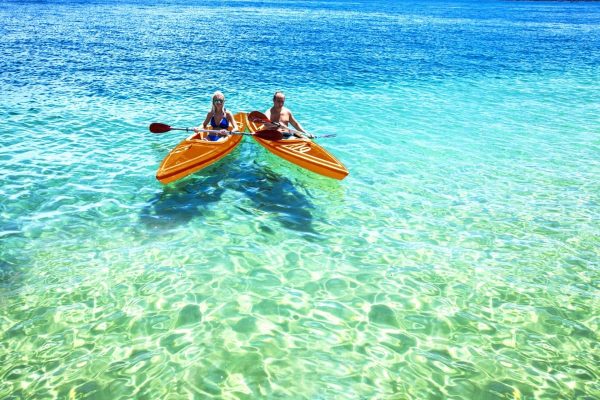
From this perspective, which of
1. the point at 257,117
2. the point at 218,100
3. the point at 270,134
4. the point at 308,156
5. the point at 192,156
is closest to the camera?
the point at 308,156

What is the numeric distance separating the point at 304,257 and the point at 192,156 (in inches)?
145

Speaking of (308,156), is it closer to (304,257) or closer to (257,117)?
(304,257)

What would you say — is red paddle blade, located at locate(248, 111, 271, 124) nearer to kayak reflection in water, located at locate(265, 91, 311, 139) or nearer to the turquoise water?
kayak reflection in water, located at locate(265, 91, 311, 139)

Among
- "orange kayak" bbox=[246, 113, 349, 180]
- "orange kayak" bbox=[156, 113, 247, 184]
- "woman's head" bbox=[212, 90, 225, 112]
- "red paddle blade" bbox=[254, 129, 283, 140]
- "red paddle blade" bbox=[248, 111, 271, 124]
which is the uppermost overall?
"woman's head" bbox=[212, 90, 225, 112]

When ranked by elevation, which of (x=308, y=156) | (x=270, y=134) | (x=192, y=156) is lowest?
(x=192, y=156)

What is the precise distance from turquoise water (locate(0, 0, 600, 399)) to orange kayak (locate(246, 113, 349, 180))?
827 millimetres

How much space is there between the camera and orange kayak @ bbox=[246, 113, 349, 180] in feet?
26.2

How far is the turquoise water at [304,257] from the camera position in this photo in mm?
4590

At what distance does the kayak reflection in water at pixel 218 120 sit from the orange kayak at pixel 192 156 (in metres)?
0.31

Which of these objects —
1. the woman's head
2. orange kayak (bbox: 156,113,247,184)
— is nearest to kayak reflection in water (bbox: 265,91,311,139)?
orange kayak (bbox: 156,113,247,184)

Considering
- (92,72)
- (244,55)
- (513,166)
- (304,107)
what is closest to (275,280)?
(513,166)

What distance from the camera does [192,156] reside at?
8.54 meters

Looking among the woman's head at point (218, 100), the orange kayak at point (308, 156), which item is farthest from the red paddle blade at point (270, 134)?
the woman's head at point (218, 100)

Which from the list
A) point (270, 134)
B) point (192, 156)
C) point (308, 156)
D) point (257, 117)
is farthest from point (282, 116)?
point (192, 156)
